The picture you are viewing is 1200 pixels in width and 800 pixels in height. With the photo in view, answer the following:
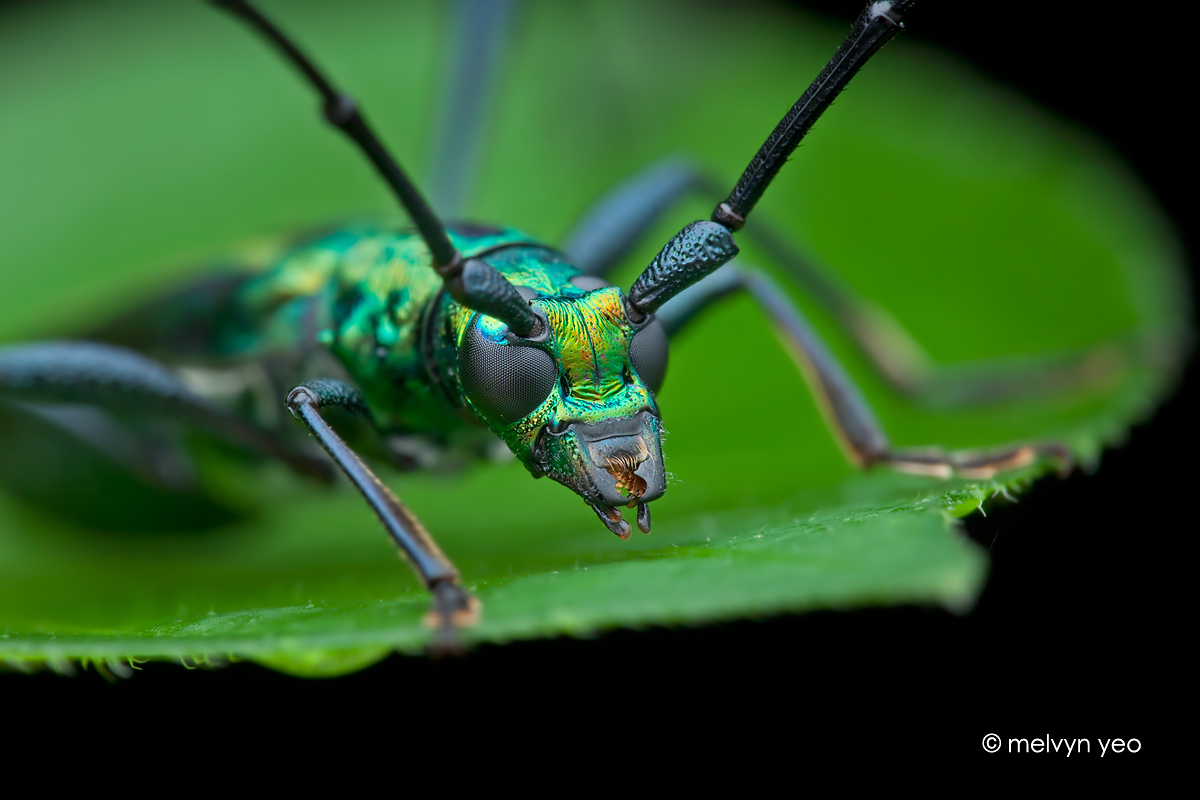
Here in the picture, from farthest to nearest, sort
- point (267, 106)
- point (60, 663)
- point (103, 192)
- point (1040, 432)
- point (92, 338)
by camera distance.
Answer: point (267, 106), point (103, 192), point (92, 338), point (1040, 432), point (60, 663)

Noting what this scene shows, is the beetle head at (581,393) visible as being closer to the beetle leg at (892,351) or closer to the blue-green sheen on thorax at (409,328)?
the blue-green sheen on thorax at (409,328)

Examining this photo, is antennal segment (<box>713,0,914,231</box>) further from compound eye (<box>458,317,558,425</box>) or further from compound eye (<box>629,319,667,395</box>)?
compound eye (<box>458,317,558,425</box>)

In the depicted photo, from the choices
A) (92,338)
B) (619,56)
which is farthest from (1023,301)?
(92,338)

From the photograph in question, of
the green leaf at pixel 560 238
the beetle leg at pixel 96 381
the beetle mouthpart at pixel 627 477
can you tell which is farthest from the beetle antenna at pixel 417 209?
the beetle leg at pixel 96 381

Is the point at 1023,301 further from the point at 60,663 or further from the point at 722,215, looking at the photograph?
the point at 60,663

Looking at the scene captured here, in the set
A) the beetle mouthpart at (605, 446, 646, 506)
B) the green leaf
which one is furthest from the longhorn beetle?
the green leaf

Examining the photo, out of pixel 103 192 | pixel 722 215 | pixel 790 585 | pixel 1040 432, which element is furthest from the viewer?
pixel 103 192

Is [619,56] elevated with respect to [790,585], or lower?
elevated
